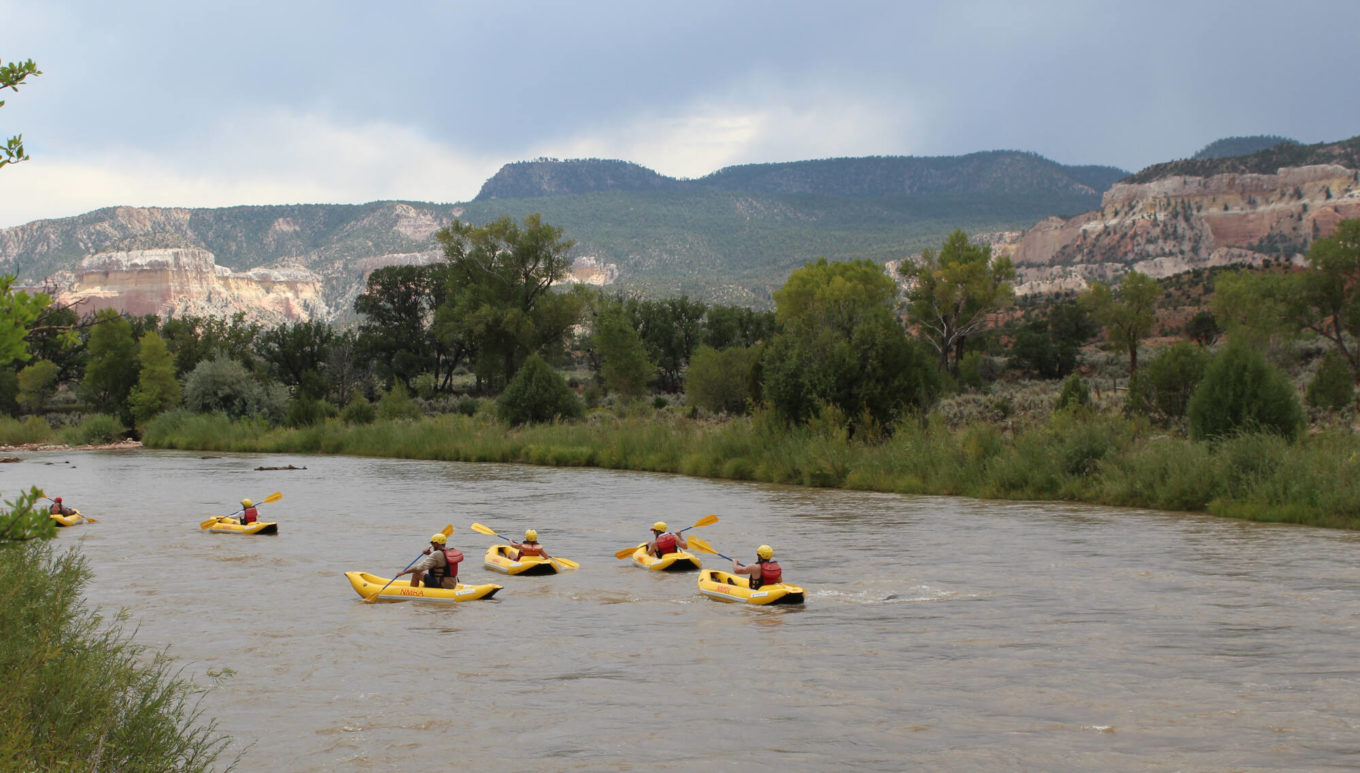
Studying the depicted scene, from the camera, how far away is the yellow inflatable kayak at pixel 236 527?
2003cm

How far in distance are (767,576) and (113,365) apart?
56332 millimetres

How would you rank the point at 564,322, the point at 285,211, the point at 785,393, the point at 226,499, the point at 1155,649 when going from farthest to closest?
the point at 285,211 < the point at 564,322 < the point at 785,393 < the point at 226,499 < the point at 1155,649

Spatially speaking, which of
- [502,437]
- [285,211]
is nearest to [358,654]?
[502,437]

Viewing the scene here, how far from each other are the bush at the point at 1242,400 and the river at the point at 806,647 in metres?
3.59

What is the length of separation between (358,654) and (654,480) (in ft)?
66.4

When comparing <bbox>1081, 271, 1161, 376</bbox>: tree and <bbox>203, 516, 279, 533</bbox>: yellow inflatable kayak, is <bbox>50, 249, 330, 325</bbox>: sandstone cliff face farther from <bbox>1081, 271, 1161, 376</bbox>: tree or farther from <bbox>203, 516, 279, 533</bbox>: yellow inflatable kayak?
<bbox>203, 516, 279, 533</bbox>: yellow inflatable kayak

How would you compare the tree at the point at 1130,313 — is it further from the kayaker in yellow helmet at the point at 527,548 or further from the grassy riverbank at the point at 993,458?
the kayaker in yellow helmet at the point at 527,548

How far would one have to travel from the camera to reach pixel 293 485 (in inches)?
1208

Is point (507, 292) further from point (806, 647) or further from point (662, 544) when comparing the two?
point (806, 647)

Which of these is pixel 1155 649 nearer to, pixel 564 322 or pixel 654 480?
pixel 654 480

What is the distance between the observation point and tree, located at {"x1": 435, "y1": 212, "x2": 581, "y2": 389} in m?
66.9

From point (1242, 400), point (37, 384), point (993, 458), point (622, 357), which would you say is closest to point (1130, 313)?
point (622, 357)

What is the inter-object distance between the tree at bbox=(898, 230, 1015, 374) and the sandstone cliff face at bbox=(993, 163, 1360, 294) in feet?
175

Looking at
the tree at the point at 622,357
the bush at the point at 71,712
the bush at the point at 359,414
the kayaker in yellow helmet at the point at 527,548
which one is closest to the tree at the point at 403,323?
the tree at the point at 622,357
